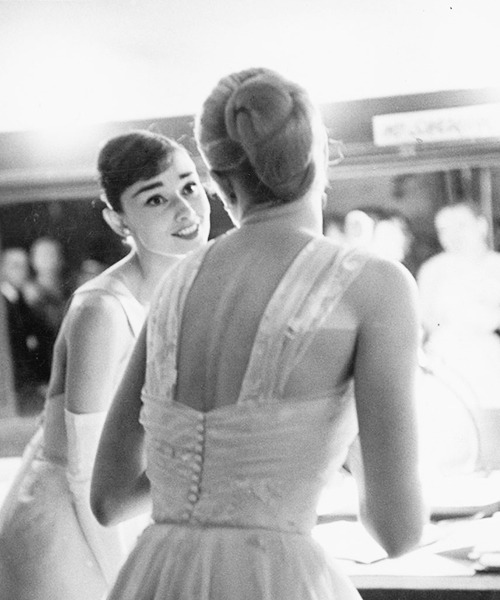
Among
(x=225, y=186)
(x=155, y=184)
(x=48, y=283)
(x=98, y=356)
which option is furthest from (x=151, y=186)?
(x=225, y=186)

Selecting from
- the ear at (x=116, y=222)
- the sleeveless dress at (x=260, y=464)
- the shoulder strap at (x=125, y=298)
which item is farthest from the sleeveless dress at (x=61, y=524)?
the sleeveless dress at (x=260, y=464)

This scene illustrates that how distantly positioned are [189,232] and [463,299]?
23.2 inches

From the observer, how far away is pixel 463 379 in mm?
1916

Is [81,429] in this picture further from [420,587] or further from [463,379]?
[463,379]

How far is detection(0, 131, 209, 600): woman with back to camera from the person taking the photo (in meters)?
1.64

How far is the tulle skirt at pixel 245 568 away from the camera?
108 centimetres

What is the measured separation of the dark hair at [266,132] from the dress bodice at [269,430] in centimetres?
8

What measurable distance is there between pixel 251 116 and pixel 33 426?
108 cm

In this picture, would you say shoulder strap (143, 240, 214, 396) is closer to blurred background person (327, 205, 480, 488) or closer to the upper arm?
the upper arm

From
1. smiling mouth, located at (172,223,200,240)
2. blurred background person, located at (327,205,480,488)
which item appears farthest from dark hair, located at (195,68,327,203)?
blurred background person, located at (327,205,480,488)

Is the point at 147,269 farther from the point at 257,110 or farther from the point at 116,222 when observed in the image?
the point at 257,110

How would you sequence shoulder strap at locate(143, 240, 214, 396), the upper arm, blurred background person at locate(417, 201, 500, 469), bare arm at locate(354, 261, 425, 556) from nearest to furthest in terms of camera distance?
1. bare arm at locate(354, 261, 425, 556)
2. shoulder strap at locate(143, 240, 214, 396)
3. the upper arm
4. blurred background person at locate(417, 201, 500, 469)

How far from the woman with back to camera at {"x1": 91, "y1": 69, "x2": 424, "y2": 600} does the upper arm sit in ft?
1.57

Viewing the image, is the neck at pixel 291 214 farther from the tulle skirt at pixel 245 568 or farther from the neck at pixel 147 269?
the neck at pixel 147 269
